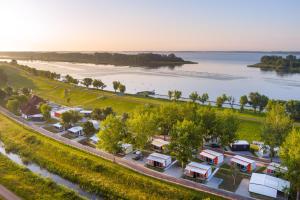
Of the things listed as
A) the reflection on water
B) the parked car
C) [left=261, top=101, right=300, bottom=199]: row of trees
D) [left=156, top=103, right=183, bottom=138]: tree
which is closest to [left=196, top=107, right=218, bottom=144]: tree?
[left=156, top=103, right=183, bottom=138]: tree

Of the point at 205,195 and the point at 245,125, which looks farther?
the point at 245,125

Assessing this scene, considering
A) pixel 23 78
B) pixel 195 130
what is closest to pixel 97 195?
pixel 195 130

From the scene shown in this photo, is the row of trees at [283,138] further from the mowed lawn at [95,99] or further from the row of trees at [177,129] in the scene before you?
the mowed lawn at [95,99]

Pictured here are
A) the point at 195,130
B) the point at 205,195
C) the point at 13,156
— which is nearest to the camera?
the point at 205,195

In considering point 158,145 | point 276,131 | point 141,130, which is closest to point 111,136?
point 141,130

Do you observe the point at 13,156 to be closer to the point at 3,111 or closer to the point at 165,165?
the point at 165,165

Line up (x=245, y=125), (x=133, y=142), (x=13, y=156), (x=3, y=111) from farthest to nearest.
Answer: (x=3, y=111) → (x=245, y=125) → (x=13, y=156) → (x=133, y=142)

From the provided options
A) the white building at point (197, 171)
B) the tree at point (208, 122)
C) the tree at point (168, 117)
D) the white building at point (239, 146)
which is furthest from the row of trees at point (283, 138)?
the tree at point (168, 117)
